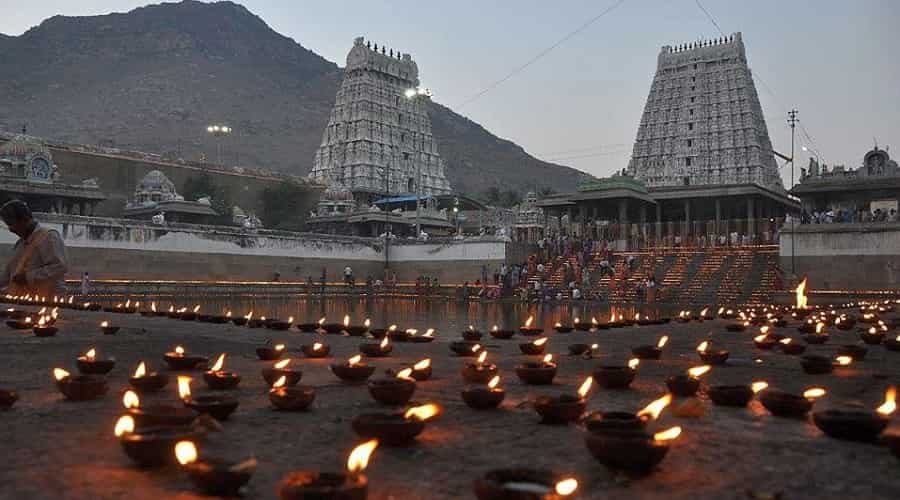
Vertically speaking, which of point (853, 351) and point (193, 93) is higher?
point (193, 93)

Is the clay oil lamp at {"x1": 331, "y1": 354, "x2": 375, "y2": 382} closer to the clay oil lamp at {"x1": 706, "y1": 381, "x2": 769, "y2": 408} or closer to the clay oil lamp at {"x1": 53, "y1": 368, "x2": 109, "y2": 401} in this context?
the clay oil lamp at {"x1": 53, "y1": 368, "x2": 109, "y2": 401}

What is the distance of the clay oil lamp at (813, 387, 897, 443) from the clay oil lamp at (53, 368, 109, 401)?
13.6ft

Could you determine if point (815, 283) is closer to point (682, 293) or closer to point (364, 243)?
point (682, 293)

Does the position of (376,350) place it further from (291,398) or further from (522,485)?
(522,485)

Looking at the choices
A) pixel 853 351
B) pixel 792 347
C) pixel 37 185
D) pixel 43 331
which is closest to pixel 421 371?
pixel 792 347

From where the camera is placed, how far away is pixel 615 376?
4969 millimetres

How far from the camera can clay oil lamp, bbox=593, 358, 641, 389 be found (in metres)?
4.96

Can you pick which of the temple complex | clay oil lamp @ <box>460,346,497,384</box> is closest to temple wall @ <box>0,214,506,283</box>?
the temple complex

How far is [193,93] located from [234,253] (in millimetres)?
106500

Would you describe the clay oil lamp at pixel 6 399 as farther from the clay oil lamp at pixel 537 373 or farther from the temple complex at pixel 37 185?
the temple complex at pixel 37 185

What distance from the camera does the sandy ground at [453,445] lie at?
264cm

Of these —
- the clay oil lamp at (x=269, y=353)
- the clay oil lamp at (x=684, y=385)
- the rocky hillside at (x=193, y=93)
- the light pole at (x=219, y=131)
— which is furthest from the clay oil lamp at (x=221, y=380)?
the rocky hillside at (x=193, y=93)

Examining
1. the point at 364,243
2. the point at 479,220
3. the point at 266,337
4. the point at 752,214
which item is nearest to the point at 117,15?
the point at 479,220

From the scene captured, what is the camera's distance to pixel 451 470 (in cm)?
291
